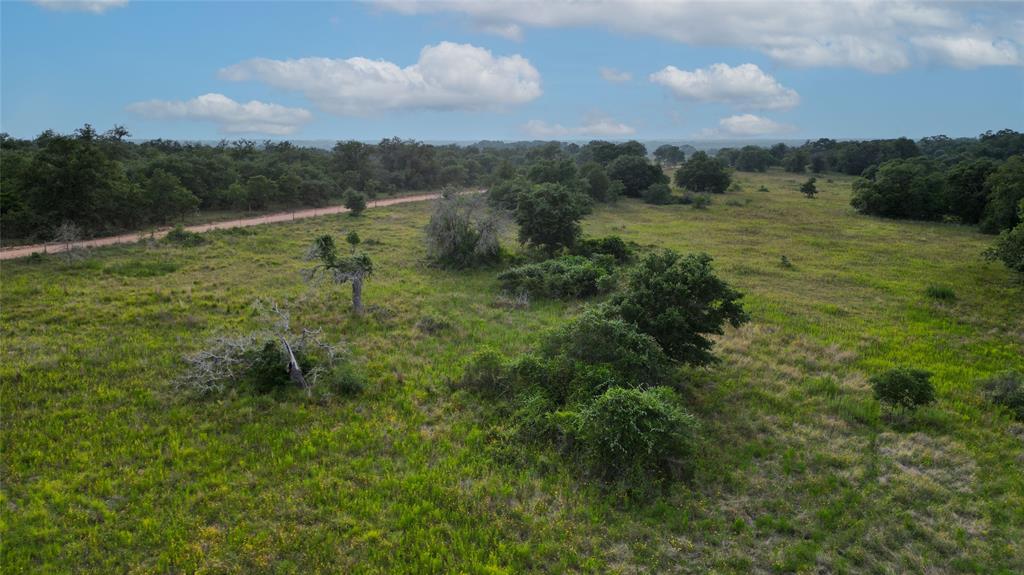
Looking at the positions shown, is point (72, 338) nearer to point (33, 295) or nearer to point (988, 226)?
point (33, 295)

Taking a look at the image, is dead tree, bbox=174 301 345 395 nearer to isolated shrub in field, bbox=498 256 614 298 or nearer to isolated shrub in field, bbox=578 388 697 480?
isolated shrub in field, bbox=578 388 697 480

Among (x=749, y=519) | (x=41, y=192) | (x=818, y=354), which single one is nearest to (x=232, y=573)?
(x=749, y=519)

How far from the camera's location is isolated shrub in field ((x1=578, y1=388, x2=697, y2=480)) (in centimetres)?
1153

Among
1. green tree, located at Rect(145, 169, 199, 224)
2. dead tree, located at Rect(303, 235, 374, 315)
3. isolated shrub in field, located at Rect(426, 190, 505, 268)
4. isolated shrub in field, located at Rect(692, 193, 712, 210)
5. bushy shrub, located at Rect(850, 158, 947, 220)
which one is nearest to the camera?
dead tree, located at Rect(303, 235, 374, 315)

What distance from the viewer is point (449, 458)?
12156 mm

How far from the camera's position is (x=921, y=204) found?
162 feet

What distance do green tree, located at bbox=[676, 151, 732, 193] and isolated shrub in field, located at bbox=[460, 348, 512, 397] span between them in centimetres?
6000

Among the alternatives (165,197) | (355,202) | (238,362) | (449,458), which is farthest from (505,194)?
(449,458)

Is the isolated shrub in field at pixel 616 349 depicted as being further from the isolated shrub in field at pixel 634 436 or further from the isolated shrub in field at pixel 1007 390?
the isolated shrub in field at pixel 1007 390

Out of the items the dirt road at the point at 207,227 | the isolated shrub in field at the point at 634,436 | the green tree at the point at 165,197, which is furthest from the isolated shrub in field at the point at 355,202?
the isolated shrub in field at the point at 634,436

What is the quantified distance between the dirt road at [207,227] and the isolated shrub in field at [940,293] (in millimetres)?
42461

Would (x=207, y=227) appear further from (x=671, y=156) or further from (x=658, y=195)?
(x=671, y=156)

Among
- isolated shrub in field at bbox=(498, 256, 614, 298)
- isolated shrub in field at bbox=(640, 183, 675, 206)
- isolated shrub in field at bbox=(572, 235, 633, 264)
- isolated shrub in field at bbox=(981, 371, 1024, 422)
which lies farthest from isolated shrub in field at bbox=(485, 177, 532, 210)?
isolated shrub in field at bbox=(981, 371, 1024, 422)

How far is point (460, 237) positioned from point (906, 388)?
21.5m
